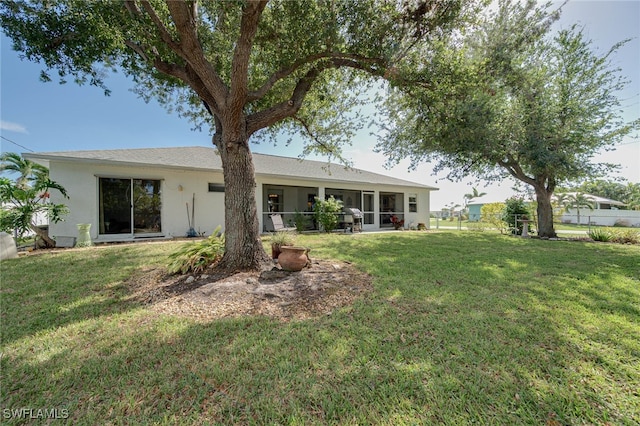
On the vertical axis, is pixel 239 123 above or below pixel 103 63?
below

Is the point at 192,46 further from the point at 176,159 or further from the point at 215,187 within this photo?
the point at 215,187

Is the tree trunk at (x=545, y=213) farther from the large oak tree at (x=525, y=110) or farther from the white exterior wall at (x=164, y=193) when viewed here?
the white exterior wall at (x=164, y=193)

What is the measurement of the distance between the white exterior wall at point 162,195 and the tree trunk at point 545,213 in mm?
14646

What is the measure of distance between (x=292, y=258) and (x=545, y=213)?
13.0m

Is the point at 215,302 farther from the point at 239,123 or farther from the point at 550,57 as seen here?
the point at 550,57

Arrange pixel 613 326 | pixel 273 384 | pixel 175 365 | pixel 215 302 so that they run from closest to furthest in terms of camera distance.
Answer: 1. pixel 273 384
2. pixel 175 365
3. pixel 613 326
4. pixel 215 302

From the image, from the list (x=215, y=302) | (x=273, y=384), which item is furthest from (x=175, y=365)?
(x=215, y=302)

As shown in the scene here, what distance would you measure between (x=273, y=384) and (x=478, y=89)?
7.47 m

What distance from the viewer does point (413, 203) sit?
55.9 ft

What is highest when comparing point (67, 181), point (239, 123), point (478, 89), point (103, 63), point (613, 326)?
point (103, 63)

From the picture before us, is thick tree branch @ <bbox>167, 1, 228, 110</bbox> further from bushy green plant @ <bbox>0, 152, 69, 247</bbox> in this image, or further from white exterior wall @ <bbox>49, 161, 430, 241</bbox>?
bushy green plant @ <bbox>0, 152, 69, 247</bbox>

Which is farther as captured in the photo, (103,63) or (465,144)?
(465,144)

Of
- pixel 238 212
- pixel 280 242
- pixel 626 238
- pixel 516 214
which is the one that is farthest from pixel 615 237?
pixel 238 212

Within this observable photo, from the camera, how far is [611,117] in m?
9.89
